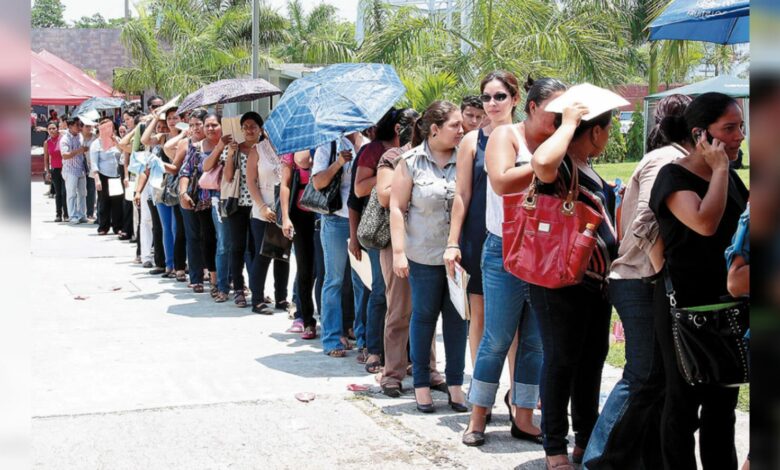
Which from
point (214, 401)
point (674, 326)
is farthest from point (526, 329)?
point (214, 401)

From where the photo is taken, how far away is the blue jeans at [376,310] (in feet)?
22.8

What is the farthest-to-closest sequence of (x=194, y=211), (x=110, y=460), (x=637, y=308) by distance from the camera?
(x=194, y=211)
(x=110, y=460)
(x=637, y=308)

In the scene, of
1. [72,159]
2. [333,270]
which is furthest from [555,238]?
[72,159]

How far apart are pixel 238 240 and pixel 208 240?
1.03m

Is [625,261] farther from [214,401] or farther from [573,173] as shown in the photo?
[214,401]

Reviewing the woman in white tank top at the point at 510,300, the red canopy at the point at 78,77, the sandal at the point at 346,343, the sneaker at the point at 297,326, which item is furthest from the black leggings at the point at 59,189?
the woman in white tank top at the point at 510,300

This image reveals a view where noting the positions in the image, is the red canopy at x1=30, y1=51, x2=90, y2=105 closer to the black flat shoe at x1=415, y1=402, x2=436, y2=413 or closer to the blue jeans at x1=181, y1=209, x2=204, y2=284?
the blue jeans at x1=181, y1=209, x2=204, y2=284

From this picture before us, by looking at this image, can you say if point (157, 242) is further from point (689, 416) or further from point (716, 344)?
point (716, 344)

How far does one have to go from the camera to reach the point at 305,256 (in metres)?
8.44

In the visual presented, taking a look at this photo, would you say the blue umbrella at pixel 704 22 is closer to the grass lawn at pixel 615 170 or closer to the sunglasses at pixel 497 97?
the sunglasses at pixel 497 97

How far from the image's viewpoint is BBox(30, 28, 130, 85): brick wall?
48.8m

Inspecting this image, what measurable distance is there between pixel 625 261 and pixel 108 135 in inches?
531

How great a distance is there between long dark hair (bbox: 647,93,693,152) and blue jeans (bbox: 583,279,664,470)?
0.64m

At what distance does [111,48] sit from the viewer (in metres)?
48.8
